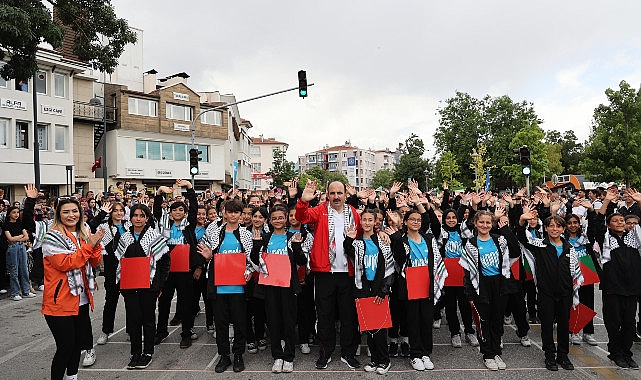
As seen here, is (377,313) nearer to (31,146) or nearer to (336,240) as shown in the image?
(336,240)

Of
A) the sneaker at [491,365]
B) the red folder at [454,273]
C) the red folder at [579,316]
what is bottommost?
the sneaker at [491,365]

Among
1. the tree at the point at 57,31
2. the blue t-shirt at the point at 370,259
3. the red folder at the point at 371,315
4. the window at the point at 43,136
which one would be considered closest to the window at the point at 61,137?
the window at the point at 43,136

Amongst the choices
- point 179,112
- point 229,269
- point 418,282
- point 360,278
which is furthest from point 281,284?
point 179,112

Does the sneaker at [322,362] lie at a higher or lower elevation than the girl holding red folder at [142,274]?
lower

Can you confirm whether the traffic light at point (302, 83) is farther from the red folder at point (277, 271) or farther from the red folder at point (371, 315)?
the red folder at point (371, 315)

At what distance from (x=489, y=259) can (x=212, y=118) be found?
34.9 metres

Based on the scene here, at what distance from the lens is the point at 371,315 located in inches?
214

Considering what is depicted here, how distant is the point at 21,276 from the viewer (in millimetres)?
10383

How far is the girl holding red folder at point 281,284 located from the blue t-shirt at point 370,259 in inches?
28.9

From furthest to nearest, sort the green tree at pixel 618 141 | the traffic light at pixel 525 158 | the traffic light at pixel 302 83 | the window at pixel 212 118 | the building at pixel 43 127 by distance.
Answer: the window at pixel 212 118 < the green tree at pixel 618 141 < the building at pixel 43 127 < the traffic light at pixel 302 83 < the traffic light at pixel 525 158

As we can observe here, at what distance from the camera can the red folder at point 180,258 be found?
254 inches

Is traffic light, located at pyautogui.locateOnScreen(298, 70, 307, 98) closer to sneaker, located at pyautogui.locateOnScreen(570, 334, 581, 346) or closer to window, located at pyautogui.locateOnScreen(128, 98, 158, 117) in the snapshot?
sneaker, located at pyautogui.locateOnScreen(570, 334, 581, 346)

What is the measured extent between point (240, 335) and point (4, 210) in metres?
8.09

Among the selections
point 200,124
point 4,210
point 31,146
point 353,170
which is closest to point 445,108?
point 200,124
